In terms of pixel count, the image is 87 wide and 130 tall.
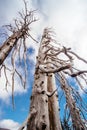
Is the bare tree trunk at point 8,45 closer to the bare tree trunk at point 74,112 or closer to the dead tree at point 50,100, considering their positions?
the dead tree at point 50,100

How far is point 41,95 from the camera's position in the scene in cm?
424

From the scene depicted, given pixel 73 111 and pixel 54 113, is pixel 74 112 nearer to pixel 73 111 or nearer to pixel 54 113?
pixel 73 111

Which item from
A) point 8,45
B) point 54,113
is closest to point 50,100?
point 54,113

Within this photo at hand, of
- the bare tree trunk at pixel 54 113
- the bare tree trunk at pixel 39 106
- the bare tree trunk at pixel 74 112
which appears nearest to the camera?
the bare tree trunk at pixel 39 106

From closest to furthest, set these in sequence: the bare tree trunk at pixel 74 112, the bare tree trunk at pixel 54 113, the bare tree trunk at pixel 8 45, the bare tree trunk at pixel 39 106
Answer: the bare tree trunk at pixel 39 106 → the bare tree trunk at pixel 54 113 → the bare tree trunk at pixel 8 45 → the bare tree trunk at pixel 74 112

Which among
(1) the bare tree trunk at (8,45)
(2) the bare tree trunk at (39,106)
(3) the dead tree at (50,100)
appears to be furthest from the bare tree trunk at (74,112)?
(1) the bare tree trunk at (8,45)

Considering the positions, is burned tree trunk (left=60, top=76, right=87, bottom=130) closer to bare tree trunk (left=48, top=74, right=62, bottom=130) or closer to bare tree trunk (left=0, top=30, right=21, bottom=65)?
bare tree trunk (left=48, top=74, right=62, bottom=130)

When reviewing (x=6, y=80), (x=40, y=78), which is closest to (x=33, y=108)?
(x=40, y=78)

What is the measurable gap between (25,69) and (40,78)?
28.7 inches

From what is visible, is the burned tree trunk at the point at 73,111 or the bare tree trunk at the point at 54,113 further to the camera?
the burned tree trunk at the point at 73,111

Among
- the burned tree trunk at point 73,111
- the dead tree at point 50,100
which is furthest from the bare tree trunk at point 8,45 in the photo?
the burned tree trunk at point 73,111

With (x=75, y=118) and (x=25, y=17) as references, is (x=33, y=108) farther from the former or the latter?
(x=25, y=17)

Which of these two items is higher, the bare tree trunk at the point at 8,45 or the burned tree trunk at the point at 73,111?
the bare tree trunk at the point at 8,45

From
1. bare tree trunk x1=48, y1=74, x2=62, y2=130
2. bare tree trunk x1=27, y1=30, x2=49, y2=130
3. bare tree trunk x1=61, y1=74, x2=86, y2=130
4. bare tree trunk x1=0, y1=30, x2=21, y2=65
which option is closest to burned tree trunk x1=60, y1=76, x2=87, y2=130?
bare tree trunk x1=61, y1=74, x2=86, y2=130
